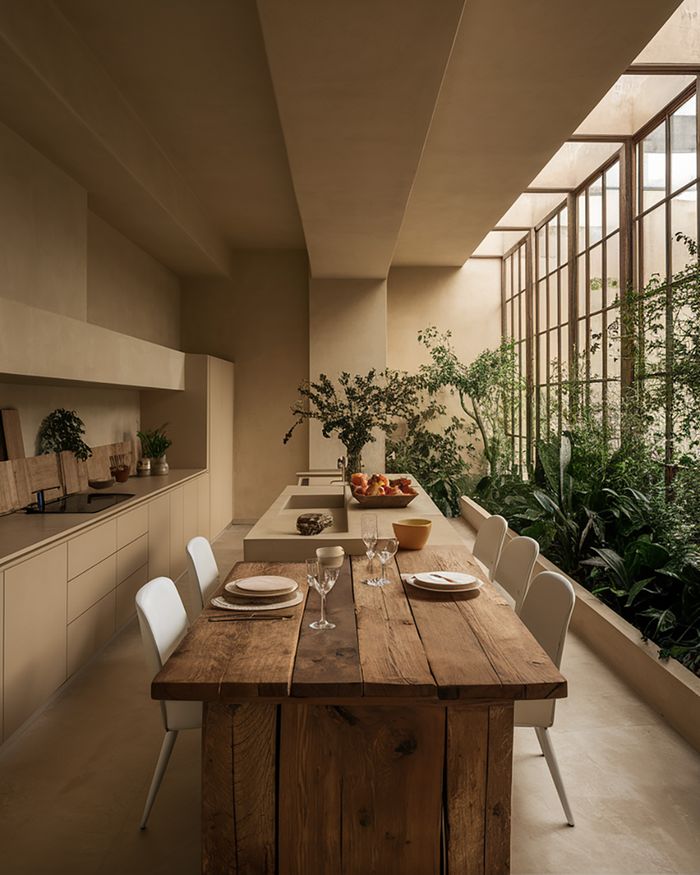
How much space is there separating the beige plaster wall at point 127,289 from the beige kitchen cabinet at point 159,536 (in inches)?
62.3

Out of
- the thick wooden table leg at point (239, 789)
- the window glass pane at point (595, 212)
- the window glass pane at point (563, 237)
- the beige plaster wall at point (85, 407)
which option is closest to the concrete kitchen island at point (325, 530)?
the thick wooden table leg at point (239, 789)

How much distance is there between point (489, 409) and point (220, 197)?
4052 millimetres

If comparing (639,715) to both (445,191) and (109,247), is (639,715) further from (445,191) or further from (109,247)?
(109,247)

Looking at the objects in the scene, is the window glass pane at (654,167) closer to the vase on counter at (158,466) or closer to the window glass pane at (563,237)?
the window glass pane at (563,237)

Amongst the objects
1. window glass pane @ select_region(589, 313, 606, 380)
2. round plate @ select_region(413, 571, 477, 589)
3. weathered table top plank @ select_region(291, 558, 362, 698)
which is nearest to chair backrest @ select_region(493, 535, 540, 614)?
round plate @ select_region(413, 571, 477, 589)

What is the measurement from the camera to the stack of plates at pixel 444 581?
2.41 m

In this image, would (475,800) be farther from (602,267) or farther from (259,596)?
(602,267)

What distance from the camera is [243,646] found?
6.23ft

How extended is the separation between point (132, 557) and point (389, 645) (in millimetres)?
2835

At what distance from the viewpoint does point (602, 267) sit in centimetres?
546

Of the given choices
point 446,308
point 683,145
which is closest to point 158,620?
point 683,145

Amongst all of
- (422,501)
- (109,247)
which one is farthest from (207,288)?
(422,501)

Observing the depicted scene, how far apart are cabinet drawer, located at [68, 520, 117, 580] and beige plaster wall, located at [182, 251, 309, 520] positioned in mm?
3947

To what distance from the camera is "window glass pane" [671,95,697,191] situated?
13.9ft
